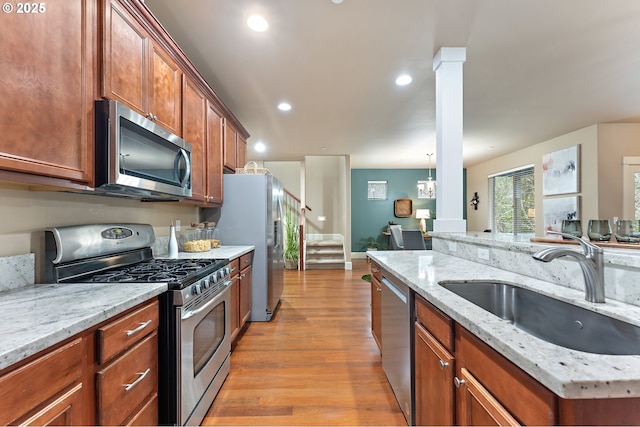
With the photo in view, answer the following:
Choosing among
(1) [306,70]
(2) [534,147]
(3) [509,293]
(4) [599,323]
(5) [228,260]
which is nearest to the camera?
(4) [599,323]

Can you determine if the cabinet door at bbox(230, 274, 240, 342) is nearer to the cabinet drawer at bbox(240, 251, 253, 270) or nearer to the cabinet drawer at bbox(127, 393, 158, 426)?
the cabinet drawer at bbox(240, 251, 253, 270)

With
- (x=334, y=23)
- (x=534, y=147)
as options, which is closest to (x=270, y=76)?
(x=334, y=23)

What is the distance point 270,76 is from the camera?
261 centimetres

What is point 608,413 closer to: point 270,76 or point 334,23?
point 334,23

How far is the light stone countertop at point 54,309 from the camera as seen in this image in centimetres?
70

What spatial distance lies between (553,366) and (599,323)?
0.53 metres

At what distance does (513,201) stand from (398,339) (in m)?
6.09

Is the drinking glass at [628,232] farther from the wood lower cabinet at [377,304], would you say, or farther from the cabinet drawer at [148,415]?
the cabinet drawer at [148,415]

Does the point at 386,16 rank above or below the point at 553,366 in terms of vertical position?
above

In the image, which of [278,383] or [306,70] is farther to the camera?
[306,70]

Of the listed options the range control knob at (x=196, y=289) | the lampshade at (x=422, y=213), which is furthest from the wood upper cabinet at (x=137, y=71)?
the lampshade at (x=422, y=213)

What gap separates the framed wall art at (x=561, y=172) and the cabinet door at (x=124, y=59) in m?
5.88

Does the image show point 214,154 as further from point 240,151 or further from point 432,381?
point 432,381

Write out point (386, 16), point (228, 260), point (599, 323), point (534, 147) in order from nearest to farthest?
1. point (599, 323)
2. point (386, 16)
3. point (228, 260)
4. point (534, 147)
